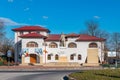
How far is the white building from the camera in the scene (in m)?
83.2

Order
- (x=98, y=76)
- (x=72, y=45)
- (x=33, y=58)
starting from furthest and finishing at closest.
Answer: (x=72, y=45), (x=33, y=58), (x=98, y=76)

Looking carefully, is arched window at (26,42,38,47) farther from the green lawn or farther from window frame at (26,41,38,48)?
the green lawn

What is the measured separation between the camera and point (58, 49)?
86312 millimetres

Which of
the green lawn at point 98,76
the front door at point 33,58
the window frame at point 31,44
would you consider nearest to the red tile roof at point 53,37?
the window frame at point 31,44

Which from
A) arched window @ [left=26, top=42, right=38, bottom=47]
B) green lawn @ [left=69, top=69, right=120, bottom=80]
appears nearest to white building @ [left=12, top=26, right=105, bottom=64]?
arched window @ [left=26, top=42, right=38, bottom=47]

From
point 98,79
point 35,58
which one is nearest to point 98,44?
point 35,58

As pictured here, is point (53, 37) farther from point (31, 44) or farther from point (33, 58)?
point (33, 58)

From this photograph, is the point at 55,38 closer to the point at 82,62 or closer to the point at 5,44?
the point at 82,62

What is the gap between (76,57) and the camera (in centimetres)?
8588

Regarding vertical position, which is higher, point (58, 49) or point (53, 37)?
point (53, 37)

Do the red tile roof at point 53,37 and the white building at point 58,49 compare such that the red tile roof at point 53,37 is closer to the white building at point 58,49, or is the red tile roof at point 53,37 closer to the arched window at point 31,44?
the white building at point 58,49

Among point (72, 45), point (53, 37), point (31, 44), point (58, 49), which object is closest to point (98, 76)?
point (31, 44)

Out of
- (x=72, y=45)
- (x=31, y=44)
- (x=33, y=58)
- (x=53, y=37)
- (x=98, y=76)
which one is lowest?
(x=98, y=76)

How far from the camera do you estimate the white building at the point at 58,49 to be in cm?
8325
